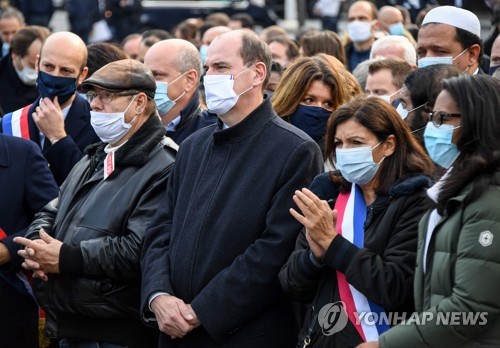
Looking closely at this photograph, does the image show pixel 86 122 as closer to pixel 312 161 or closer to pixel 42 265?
pixel 42 265

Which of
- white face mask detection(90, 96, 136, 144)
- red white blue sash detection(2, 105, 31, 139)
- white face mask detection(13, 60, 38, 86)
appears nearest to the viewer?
white face mask detection(90, 96, 136, 144)

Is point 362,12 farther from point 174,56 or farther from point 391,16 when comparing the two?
point 174,56

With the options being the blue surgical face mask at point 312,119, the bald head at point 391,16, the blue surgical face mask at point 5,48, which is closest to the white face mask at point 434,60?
the blue surgical face mask at point 312,119

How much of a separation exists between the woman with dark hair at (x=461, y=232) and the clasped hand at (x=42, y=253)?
2180 mm

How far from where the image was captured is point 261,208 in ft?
17.1

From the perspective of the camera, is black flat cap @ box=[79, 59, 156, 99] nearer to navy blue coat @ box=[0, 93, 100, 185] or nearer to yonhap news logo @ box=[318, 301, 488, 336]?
navy blue coat @ box=[0, 93, 100, 185]

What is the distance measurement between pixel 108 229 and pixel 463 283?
7.63 feet

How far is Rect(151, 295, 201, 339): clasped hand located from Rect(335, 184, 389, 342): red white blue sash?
0.86m

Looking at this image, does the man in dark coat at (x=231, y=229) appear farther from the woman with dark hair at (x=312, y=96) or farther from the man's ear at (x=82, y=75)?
the man's ear at (x=82, y=75)

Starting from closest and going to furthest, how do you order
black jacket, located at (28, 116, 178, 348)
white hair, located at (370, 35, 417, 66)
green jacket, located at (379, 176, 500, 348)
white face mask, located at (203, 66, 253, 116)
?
green jacket, located at (379, 176, 500, 348)
white face mask, located at (203, 66, 253, 116)
black jacket, located at (28, 116, 178, 348)
white hair, located at (370, 35, 417, 66)

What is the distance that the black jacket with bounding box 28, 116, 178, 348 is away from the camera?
564 cm


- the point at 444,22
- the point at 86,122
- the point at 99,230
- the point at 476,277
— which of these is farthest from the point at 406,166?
the point at 86,122

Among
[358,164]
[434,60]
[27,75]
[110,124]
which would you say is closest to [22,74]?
[27,75]

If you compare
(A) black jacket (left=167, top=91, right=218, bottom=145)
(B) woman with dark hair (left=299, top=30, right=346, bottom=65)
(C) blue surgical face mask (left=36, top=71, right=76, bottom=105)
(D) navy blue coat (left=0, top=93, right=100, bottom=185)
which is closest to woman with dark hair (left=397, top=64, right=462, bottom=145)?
(A) black jacket (left=167, top=91, right=218, bottom=145)
